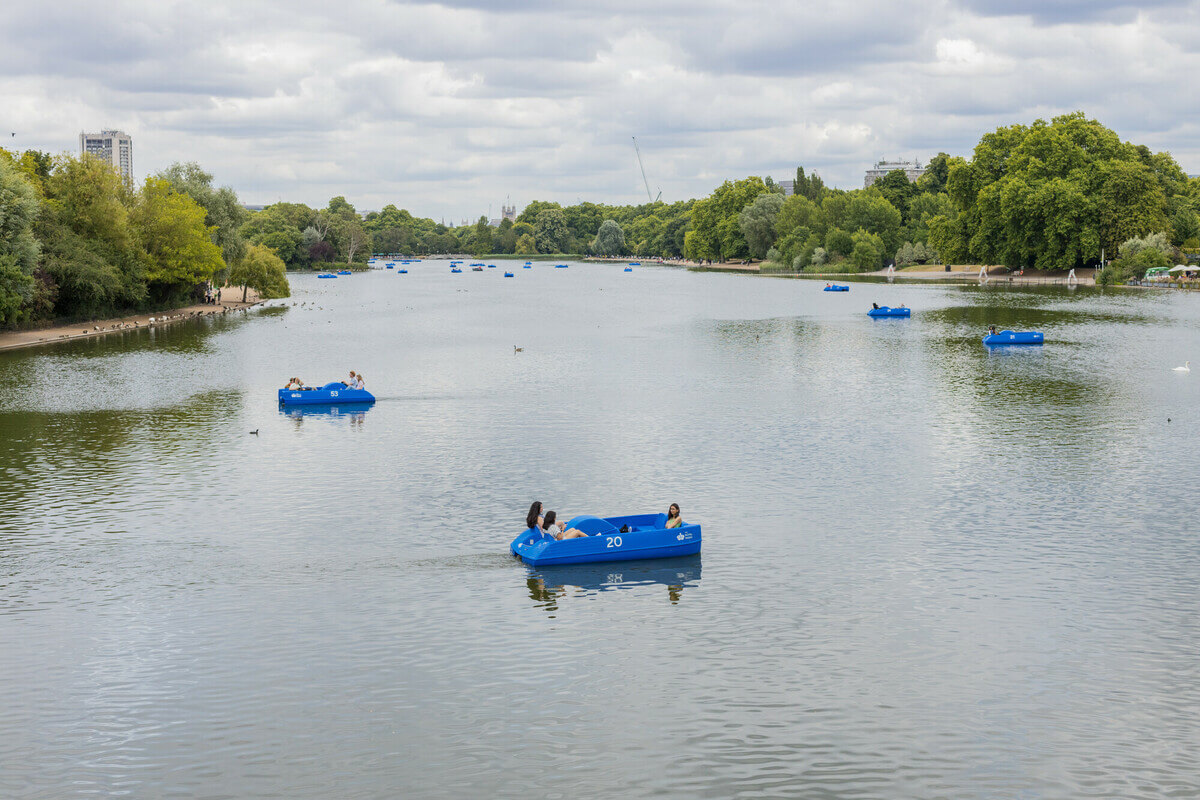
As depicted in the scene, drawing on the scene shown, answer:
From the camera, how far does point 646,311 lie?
133750 millimetres

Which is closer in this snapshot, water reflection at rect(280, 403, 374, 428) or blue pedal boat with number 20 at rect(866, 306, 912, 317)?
water reflection at rect(280, 403, 374, 428)

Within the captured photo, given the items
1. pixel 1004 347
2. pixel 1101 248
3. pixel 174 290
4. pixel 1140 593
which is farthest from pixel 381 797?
pixel 1101 248

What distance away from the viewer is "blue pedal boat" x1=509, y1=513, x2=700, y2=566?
30719mm

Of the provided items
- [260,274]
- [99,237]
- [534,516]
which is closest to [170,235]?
[99,237]

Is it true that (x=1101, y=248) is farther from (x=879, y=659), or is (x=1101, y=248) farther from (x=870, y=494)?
(x=879, y=659)

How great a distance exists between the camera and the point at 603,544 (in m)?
31.1

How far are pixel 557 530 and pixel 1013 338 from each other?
67.2 meters

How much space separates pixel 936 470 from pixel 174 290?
326ft

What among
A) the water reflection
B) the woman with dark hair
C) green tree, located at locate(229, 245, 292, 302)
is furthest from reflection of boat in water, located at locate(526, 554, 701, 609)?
green tree, located at locate(229, 245, 292, 302)

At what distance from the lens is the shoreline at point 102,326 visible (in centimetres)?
8688

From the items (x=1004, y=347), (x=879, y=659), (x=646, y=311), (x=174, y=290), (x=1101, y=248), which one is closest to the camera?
(x=879, y=659)

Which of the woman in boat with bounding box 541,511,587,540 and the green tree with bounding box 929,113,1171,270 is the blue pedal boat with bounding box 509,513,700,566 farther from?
the green tree with bounding box 929,113,1171,270

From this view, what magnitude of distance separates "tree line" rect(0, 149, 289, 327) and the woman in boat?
6327 cm

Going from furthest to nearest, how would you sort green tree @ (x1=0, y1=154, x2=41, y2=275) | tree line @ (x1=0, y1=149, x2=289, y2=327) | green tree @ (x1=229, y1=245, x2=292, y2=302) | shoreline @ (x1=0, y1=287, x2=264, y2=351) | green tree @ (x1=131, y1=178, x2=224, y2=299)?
green tree @ (x1=229, y1=245, x2=292, y2=302) → green tree @ (x1=131, y1=178, x2=224, y2=299) → shoreline @ (x1=0, y1=287, x2=264, y2=351) → tree line @ (x1=0, y1=149, x2=289, y2=327) → green tree @ (x1=0, y1=154, x2=41, y2=275)
